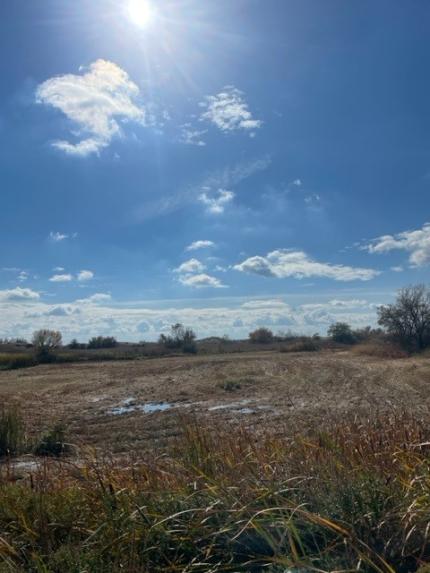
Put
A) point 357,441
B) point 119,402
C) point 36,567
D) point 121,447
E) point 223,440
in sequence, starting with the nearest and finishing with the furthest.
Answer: point 36,567
point 357,441
point 223,440
point 121,447
point 119,402

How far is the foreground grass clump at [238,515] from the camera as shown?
400 centimetres

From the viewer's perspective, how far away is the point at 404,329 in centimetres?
6838

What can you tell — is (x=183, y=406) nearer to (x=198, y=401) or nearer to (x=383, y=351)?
(x=198, y=401)

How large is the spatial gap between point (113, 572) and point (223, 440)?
3.33 metres

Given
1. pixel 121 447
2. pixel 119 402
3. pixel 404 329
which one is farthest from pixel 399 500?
pixel 404 329

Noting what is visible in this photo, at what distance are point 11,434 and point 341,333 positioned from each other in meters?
93.5

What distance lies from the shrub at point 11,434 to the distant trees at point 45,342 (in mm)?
58077

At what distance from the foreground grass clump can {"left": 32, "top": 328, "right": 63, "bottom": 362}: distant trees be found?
66.2 m

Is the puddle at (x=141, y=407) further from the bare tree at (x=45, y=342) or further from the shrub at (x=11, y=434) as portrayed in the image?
the bare tree at (x=45, y=342)

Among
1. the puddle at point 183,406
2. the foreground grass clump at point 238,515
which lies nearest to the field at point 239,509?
the foreground grass clump at point 238,515

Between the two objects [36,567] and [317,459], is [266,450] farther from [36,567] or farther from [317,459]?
[36,567]

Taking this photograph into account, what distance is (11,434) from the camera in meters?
12.7

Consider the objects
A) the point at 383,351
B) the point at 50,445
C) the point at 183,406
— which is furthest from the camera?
the point at 383,351

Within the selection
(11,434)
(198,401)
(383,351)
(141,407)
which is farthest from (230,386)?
(383,351)
